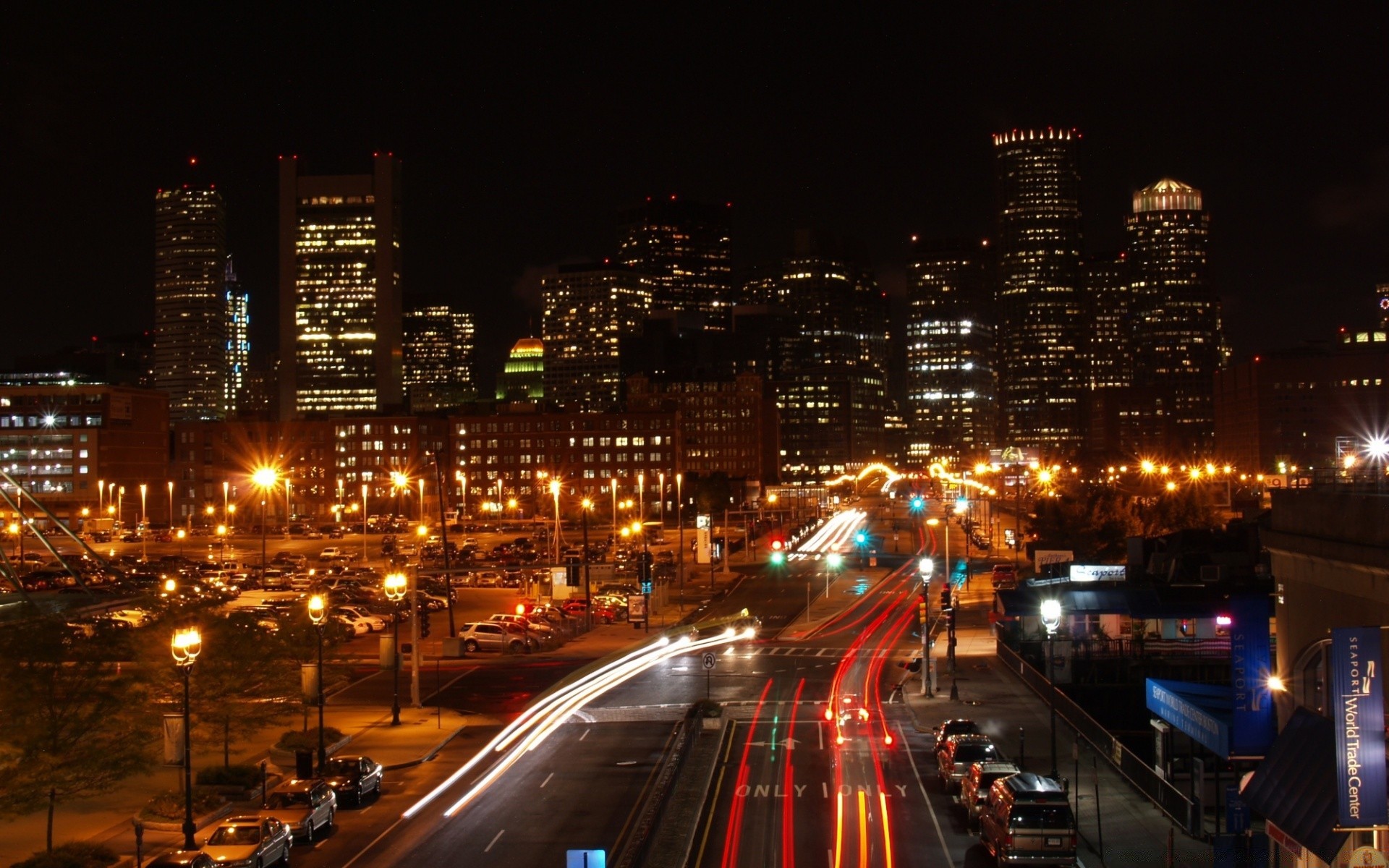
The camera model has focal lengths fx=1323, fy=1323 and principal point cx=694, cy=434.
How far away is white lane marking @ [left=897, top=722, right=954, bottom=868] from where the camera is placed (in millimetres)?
27344

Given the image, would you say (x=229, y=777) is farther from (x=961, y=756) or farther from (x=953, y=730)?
(x=953, y=730)

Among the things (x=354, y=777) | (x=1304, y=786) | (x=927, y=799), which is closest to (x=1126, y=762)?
(x=927, y=799)

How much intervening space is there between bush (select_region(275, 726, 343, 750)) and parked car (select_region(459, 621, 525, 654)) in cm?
2117

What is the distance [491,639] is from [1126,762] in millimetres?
35323

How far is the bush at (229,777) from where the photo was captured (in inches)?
1328

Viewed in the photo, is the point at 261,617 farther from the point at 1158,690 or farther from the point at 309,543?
A: the point at 309,543

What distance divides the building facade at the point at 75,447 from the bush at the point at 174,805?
137 metres

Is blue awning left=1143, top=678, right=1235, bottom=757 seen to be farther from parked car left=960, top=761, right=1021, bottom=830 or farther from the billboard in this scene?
the billboard

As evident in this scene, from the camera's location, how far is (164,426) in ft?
574

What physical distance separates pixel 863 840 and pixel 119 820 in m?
17.7

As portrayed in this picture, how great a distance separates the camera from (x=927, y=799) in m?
32.1

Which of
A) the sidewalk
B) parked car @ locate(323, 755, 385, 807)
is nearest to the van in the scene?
the sidewalk

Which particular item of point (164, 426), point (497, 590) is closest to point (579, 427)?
point (164, 426)

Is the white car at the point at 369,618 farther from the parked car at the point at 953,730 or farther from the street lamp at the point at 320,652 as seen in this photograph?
the parked car at the point at 953,730
